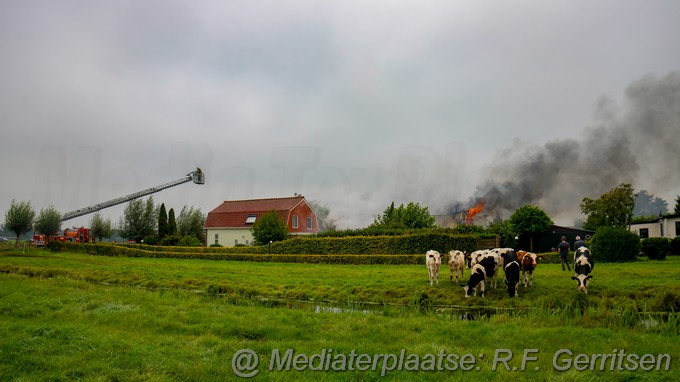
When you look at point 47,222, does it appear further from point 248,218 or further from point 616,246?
point 616,246

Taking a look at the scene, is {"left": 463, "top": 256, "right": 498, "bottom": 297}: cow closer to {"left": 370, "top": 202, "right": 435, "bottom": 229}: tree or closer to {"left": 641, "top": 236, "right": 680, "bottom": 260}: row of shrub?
{"left": 641, "top": 236, "right": 680, "bottom": 260}: row of shrub

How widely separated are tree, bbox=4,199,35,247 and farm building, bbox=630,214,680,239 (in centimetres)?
6256

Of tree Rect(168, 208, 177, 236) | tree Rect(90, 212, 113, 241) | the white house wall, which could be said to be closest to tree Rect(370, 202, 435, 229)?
the white house wall

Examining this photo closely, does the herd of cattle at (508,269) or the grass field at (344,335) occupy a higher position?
the herd of cattle at (508,269)

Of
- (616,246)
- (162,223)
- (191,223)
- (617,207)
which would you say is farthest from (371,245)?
(191,223)

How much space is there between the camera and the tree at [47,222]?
52.4 meters

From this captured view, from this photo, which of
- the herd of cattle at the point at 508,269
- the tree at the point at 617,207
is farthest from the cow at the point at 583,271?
the tree at the point at 617,207

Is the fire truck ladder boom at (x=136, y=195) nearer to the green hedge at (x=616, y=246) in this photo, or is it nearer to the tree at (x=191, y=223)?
the tree at (x=191, y=223)

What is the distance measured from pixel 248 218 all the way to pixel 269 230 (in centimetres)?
1597

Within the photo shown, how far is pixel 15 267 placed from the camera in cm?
2377

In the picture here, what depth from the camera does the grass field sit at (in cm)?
659

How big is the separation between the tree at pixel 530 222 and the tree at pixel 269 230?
23453mm

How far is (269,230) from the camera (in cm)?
4466

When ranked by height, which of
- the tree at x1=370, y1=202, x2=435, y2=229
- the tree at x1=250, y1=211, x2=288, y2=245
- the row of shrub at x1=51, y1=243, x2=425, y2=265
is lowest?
the row of shrub at x1=51, y1=243, x2=425, y2=265
